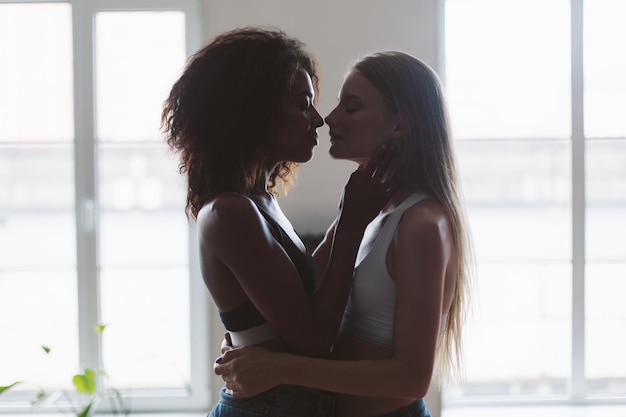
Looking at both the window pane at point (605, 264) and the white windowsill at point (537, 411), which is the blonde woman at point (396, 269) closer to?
the white windowsill at point (537, 411)

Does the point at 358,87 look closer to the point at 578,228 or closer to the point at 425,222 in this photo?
the point at 425,222

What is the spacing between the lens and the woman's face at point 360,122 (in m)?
1.56

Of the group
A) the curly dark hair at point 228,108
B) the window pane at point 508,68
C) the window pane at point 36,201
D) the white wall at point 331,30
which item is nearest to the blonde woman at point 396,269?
the curly dark hair at point 228,108

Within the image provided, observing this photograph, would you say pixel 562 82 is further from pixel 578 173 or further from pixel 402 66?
pixel 402 66

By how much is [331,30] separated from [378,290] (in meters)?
1.90

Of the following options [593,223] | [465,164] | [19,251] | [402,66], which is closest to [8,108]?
[19,251]

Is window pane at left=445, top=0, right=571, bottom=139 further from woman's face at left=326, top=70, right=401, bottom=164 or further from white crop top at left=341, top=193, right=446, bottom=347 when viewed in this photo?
white crop top at left=341, top=193, right=446, bottom=347

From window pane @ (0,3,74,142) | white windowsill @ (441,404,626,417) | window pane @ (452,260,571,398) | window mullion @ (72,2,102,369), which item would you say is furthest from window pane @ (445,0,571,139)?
window pane @ (0,3,74,142)

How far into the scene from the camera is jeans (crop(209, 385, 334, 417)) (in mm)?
1453

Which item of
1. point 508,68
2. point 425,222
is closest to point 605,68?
point 508,68

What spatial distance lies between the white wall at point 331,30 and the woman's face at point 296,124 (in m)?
1.48

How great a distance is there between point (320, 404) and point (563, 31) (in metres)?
2.41

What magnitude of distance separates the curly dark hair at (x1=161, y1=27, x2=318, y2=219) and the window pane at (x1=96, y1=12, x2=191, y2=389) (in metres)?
1.81

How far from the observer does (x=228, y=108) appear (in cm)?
150
